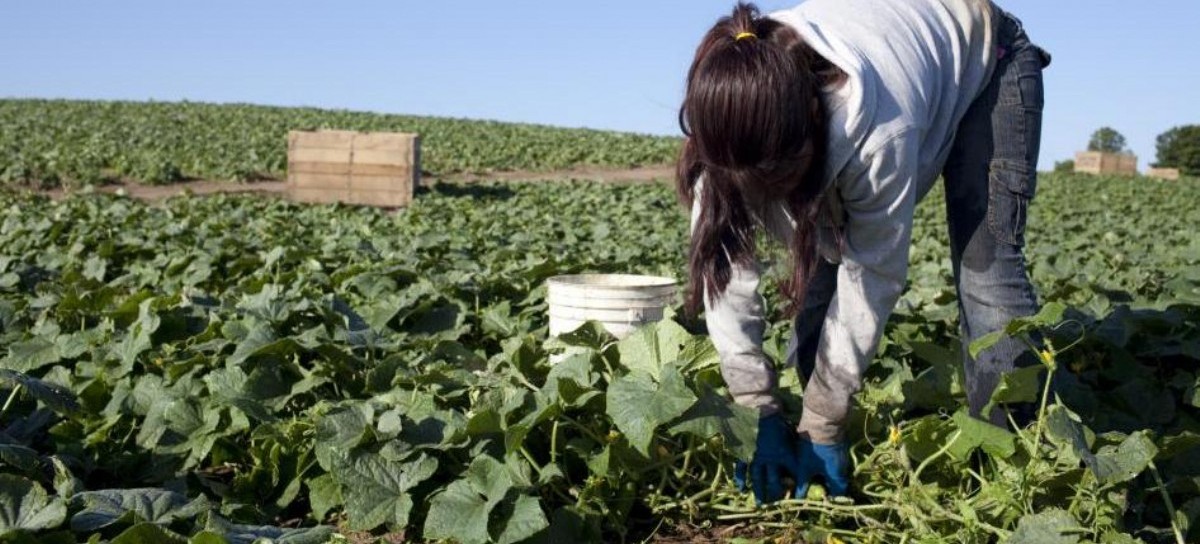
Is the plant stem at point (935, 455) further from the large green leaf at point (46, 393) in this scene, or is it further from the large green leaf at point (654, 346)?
the large green leaf at point (46, 393)

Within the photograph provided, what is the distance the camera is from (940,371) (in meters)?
2.88

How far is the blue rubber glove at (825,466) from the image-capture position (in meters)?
2.44

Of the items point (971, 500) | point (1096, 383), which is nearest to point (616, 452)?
point (971, 500)

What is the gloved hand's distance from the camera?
2.46 m

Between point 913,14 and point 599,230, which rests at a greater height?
point 913,14

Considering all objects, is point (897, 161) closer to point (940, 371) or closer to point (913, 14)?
point (913, 14)

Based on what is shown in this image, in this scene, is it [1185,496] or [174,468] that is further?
[174,468]

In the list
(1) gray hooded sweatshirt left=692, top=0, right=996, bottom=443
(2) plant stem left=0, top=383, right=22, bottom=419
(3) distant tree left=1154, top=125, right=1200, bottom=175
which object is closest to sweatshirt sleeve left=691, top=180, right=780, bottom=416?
(1) gray hooded sweatshirt left=692, top=0, right=996, bottom=443

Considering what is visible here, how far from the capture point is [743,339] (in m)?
2.46

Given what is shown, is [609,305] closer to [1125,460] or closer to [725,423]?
[725,423]

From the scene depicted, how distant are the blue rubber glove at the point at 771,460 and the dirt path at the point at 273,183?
1062 centimetres

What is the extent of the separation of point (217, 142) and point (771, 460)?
1876 centimetres

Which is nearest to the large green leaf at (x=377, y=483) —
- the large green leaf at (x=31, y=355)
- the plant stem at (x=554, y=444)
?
the plant stem at (x=554, y=444)

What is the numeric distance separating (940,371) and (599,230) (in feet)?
15.1
